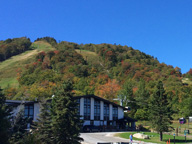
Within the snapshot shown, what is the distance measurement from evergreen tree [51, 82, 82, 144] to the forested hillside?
44.7 metres

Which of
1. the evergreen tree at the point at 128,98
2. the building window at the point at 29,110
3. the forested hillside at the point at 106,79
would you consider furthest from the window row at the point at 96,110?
the evergreen tree at the point at 128,98

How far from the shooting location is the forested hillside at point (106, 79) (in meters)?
75.7

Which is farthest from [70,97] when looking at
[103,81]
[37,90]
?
[103,81]

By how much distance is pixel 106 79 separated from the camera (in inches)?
4323

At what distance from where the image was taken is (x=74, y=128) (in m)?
24.1

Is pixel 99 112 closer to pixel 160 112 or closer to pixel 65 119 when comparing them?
pixel 160 112

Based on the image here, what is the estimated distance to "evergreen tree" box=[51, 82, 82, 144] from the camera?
23781 millimetres

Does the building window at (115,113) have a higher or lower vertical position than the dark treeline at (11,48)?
lower

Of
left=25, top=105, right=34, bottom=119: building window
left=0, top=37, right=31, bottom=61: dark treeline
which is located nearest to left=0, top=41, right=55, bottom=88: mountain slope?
left=0, top=37, right=31, bottom=61: dark treeline

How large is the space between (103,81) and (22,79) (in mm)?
35341

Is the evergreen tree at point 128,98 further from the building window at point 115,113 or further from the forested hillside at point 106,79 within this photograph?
the building window at point 115,113

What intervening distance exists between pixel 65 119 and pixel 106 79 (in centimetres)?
8619

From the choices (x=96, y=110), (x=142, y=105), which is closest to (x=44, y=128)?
(x=96, y=110)

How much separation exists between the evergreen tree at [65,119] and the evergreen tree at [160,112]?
17.8 meters
